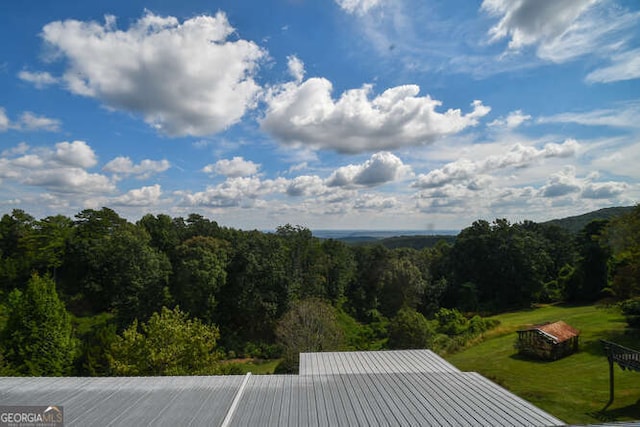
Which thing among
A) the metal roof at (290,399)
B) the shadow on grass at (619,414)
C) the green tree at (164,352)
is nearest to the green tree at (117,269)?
the green tree at (164,352)

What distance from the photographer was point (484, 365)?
17172mm

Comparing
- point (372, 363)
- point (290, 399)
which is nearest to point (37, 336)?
point (290, 399)

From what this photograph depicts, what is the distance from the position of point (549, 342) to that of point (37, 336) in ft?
84.7

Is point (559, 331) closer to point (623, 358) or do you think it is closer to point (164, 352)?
point (623, 358)

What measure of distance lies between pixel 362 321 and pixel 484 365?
60.2 ft

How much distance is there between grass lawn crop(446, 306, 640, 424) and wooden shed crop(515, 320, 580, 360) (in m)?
0.40

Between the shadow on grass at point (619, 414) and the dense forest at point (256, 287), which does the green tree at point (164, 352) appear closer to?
the dense forest at point (256, 287)

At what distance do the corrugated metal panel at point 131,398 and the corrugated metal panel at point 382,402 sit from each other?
609 millimetres

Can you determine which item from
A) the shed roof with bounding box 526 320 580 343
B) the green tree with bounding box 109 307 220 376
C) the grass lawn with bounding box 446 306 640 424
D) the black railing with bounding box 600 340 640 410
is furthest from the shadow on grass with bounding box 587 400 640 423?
the green tree with bounding box 109 307 220 376

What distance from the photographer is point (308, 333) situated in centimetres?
1875

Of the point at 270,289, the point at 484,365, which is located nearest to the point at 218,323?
the point at 270,289

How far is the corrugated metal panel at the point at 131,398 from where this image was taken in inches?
247

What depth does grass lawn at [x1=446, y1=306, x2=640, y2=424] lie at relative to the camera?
37.6 ft

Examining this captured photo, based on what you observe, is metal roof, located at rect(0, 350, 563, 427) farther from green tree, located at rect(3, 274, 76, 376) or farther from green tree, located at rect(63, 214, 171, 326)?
green tree, located at rect(63, 214, 171, 326)
